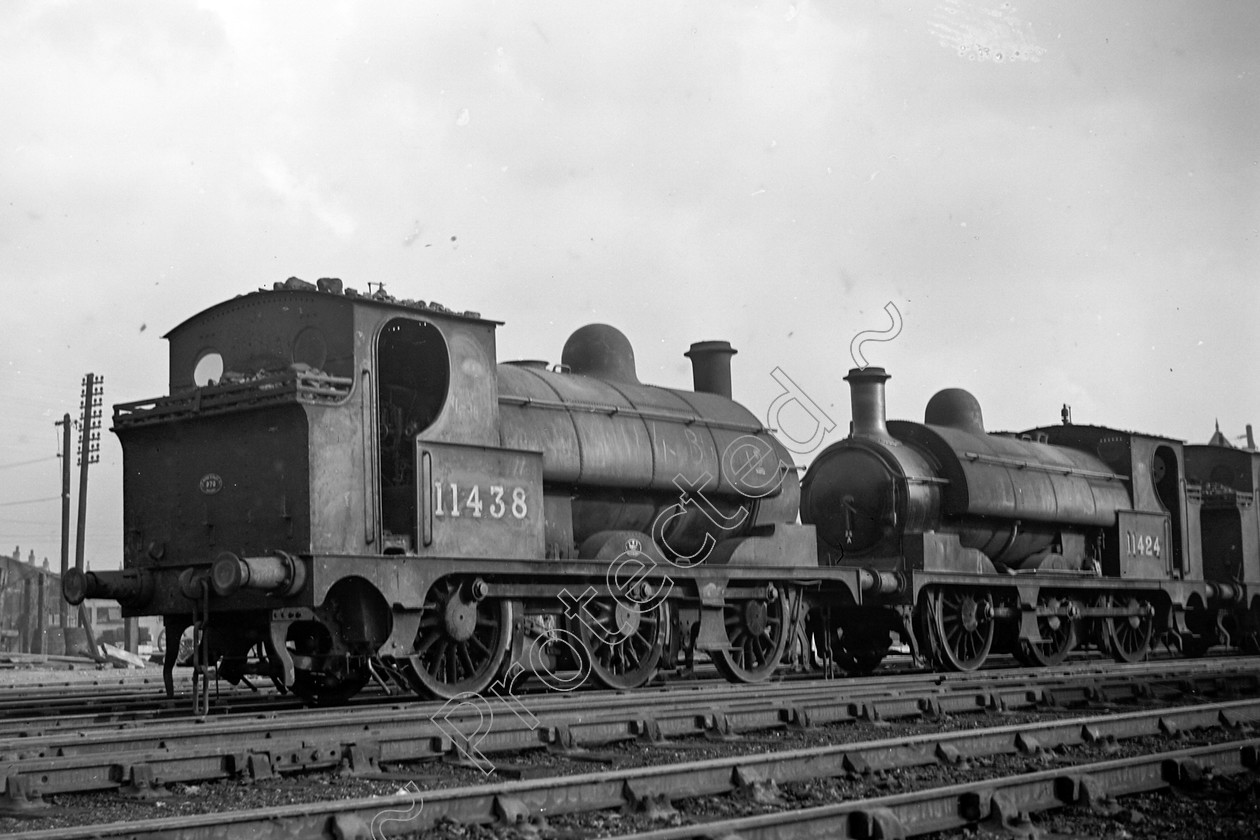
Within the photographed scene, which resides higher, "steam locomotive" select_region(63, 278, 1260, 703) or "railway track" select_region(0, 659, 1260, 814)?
"steam locomotive" select_region(63, 278, 1260, 703)

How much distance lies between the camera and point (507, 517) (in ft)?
39.6

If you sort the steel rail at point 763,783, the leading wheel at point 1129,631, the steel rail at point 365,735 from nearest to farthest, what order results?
the steel rail at point 763,783 → the steel rail at point 365,735 → the leading wheel at point 1129,631

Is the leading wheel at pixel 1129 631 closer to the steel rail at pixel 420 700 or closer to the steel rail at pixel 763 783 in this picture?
the steel rail at pixel 420 700

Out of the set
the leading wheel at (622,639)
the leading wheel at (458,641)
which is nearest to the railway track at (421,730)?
the leading wheel at (458,641)

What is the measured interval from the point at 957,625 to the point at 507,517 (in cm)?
793

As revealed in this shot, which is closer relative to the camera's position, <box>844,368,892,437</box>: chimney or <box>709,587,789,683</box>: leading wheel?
<box>709,587,789,683</box>: leading wheel

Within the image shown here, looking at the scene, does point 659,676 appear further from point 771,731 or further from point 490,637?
point 771,731

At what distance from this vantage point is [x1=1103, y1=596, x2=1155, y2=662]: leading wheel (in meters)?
20.0

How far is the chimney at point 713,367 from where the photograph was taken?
1639 cm

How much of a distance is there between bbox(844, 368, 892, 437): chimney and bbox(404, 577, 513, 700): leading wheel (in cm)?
754

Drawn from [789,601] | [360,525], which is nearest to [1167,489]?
[789,601]

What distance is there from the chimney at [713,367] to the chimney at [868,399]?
256 centimetres

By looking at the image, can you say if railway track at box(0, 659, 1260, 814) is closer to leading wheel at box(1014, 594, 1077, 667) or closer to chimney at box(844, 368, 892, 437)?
leading wheel at box(1014, 594, 1077, 667)

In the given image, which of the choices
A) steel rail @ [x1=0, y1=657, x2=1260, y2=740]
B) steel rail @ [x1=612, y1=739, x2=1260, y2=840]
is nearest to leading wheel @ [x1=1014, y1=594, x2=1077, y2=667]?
steel rail @ [x1=0, y1=657, x2=1260, y2=740]
